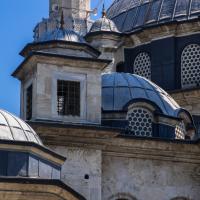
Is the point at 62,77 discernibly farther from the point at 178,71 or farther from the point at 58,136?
the point at 178,71

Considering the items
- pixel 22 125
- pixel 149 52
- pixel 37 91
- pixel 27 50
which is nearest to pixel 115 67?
pixel 149 52

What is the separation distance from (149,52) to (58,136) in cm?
1269

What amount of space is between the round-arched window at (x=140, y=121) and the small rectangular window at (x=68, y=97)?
2508mm

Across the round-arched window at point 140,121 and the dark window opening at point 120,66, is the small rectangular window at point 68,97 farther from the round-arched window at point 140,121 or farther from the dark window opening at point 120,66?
the dark window opening at point 120,66

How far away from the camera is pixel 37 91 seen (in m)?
32.5

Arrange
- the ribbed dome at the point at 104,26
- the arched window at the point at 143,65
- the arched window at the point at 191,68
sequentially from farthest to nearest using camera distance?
the ribbed dome at the point at 104,26
the arched window at the point at 143,65
the arched window at the point at 191,68

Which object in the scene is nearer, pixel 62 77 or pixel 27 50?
pixel 62 77

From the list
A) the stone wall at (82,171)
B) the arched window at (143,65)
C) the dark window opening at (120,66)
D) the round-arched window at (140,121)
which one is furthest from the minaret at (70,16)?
the stone wall at (82,171)

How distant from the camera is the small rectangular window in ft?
108

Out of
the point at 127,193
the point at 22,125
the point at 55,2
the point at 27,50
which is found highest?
the point at 55,2

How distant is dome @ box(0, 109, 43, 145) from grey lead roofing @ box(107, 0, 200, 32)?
52.7 feet

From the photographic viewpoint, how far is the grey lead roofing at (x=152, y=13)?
147ft

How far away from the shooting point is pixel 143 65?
43625mm

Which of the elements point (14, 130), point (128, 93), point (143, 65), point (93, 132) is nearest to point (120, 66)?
point (143, 65)
